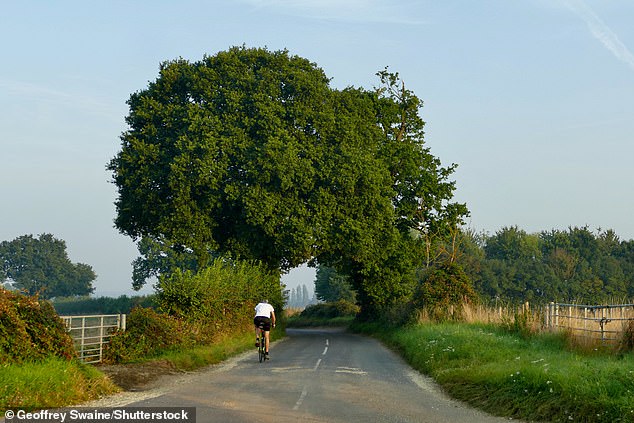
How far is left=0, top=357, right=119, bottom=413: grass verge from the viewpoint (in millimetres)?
12898

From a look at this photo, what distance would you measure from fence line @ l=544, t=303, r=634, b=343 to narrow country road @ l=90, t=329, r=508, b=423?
5198 millimetres

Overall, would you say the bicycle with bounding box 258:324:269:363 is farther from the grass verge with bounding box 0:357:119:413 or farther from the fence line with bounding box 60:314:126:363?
the grass verge with bounding box 0:357:119:413

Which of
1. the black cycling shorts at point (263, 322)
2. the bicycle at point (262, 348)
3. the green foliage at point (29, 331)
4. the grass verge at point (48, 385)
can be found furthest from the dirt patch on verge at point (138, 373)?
the black cycling shorts at point (263, 322)

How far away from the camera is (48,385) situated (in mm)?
13789

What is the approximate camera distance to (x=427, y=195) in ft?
157

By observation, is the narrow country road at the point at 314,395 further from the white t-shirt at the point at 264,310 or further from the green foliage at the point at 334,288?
the green foliage at the point at 334,288

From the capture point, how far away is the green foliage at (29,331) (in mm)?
14828

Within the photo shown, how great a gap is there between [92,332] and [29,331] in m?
5.51

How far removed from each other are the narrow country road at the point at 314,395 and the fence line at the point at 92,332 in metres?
3.19

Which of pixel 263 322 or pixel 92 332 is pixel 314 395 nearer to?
pixel 92 332

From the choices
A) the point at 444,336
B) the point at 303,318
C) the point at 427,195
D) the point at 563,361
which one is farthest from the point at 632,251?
the point at 563,361

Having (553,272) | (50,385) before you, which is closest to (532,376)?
(50,385)

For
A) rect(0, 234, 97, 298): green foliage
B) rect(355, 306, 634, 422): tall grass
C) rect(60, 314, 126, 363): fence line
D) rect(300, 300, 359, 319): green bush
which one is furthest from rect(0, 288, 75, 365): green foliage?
rect(0, 234, 97, 298): green foliage

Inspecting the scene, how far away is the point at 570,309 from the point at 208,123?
23121mm
